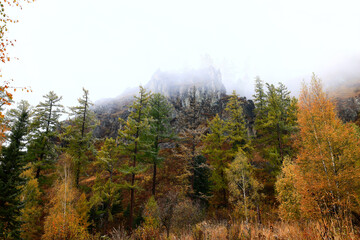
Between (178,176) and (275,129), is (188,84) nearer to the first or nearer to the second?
(275,129)

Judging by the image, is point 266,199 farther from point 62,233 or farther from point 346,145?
point 62,233

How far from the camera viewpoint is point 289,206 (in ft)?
39.8

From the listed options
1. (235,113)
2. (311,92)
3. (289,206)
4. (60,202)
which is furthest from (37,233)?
(311,92)

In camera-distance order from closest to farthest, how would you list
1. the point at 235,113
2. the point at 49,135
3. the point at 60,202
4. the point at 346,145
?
1. the point at 346,145
2. the point at 60,202
3. the point at 49,135
4. the point at 235,113

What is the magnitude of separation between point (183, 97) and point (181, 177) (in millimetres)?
57918

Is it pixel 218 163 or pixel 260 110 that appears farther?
pixel 260 110

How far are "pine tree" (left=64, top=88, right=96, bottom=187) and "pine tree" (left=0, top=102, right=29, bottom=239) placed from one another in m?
6.73

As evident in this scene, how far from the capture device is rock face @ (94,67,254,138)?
59.7 meters

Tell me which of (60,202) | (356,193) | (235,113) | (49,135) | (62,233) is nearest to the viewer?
(356,193)

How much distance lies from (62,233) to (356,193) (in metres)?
19.1

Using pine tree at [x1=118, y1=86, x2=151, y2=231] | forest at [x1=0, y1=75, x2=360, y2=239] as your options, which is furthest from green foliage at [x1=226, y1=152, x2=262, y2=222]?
pine tree at [x1=118, y1=86, x2=151, y2=231]

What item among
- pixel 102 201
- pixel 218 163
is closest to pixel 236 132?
pixel 218 163

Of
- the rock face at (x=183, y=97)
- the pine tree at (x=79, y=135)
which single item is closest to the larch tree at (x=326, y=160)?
the pine tree at (x=79, y=135)

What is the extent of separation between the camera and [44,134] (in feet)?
64.5
